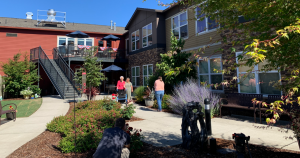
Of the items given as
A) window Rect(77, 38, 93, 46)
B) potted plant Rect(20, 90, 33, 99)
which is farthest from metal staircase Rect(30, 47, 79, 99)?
window Rect(77, 38, 93, 46)

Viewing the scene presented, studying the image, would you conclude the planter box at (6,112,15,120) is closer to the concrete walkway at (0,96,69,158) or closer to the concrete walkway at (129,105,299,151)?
the concrete walkway at (0,96,69,158)

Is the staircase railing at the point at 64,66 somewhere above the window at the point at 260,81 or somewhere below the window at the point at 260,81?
above

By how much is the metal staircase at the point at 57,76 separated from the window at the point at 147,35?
264 inches

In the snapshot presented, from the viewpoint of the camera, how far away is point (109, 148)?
275 centimetres

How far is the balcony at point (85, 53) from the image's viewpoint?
17700 millimetres

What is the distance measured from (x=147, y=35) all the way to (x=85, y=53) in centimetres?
661

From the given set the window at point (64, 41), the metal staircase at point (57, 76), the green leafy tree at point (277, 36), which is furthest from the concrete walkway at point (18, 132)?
the window at point (64, 41)

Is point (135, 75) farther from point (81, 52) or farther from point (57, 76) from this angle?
point (57, 76)

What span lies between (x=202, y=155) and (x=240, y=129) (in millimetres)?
2578

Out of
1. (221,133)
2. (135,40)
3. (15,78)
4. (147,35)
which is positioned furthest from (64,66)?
(221,133)

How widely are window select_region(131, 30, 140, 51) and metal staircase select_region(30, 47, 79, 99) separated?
21.3 feet

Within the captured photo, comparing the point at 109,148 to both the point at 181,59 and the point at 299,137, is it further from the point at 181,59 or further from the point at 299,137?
the point at 181,59

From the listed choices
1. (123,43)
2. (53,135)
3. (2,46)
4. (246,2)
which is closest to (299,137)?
(246,2)

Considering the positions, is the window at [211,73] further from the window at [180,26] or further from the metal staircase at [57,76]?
the metal staircase at [57,76]
